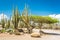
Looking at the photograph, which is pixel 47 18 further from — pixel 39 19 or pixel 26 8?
pixel 26 8

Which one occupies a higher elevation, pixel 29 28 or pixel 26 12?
pixel 26 12

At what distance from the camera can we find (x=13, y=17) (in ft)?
84.2

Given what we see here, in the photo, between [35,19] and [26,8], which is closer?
[26,8]

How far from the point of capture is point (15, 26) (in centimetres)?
2623

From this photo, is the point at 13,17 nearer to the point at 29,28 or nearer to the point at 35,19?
the point at 29,28

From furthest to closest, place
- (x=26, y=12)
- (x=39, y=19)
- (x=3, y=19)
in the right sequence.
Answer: (x=3, y=19)
(x=39, y=19)
(x=26, y=12)

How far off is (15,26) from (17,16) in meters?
1.74

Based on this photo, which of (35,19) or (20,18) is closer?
(20,18)

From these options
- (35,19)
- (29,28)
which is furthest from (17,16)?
(35,19)

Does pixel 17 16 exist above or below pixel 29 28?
above

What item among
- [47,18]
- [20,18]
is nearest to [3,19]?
[20,18]

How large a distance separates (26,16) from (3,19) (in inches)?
326

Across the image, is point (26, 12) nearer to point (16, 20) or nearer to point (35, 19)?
point (16, 20)

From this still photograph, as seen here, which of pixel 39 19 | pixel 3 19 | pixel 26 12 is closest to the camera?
pixel 26 12
